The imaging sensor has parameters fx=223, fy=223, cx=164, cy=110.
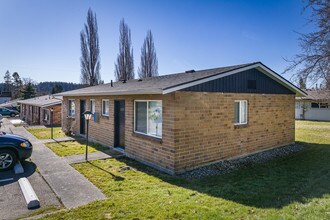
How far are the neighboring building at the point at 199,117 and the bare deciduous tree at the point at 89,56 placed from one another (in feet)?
60.3

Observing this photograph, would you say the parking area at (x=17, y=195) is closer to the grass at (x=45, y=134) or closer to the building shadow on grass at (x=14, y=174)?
the building shadow on grass at (x=14, y=174)

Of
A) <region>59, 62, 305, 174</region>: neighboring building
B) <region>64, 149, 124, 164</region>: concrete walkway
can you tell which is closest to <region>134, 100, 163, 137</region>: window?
<region>59, 62, 305, 174</region>: neighboring building

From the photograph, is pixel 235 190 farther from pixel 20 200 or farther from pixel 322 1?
pixel 322 1

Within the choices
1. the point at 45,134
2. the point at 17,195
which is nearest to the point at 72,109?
the point at 45,134

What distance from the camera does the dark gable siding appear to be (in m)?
7.70

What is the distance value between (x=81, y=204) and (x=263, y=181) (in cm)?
469

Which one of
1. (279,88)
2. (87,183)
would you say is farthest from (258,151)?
(87,183)

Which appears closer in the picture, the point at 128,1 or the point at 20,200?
the point at 20,200

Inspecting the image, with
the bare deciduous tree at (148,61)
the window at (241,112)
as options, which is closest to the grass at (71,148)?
the window at (241,112)

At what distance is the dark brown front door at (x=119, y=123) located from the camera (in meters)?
9.86

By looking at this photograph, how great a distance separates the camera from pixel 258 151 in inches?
383

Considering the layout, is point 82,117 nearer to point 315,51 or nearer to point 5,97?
point 315,51

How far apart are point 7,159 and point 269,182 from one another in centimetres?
783

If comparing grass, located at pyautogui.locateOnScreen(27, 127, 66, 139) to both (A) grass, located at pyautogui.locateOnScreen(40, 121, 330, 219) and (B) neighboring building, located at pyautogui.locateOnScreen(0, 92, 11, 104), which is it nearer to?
(A) grass, located at pyautogui.locateOnScreen(40, 121, 330, 219)
